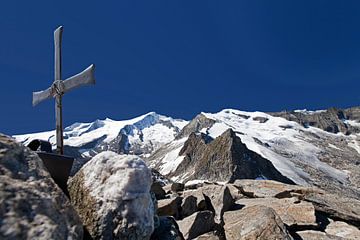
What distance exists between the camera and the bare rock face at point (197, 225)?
1183 cm

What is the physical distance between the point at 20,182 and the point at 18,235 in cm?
93

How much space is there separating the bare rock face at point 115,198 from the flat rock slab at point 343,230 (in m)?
8.81

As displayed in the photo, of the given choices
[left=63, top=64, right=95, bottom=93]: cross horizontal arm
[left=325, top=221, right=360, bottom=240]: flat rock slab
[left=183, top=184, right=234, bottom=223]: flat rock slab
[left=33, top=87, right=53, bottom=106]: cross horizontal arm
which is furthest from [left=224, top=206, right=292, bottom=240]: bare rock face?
[left=33, top=87, right=53, bottom=106]: cross horizontal arm

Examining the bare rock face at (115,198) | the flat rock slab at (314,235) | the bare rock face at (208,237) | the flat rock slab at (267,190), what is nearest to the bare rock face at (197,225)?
the bare rock face at (208,237)

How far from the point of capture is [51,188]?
6332mm

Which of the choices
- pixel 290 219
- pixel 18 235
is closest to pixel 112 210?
pixel 18 235

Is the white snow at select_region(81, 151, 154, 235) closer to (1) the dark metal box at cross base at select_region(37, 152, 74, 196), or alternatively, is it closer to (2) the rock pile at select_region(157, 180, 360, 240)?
(1) the dark metal box at cross base at select_region(37, 152, 74, 196)

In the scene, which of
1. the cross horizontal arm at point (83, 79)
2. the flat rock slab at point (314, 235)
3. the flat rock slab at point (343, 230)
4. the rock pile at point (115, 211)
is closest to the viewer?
the rock pile at point (115, 211)

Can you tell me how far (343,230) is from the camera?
14.5 metres

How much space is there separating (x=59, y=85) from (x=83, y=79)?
1348 millimetres

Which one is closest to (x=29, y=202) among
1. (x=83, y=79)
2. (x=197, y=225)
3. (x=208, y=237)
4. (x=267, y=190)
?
(x=83, y=79)

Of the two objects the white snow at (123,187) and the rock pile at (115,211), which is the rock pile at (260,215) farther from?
the white snow at (123,187)

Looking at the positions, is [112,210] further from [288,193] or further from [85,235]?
[288,193]

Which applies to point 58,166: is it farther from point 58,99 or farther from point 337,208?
point 337,208
